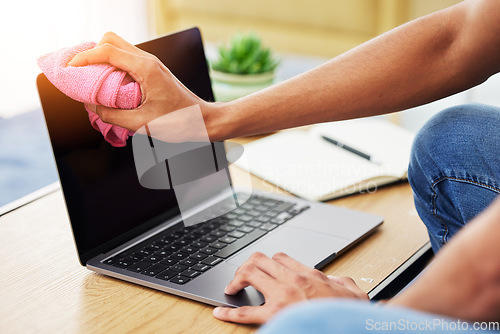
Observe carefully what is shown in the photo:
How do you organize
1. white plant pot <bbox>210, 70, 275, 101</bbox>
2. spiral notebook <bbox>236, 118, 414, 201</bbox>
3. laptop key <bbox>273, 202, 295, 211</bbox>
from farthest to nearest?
1. white plant pot <bbox>210, 70, 275, 101</bbox>
2. spiral notebook <bbox>236, 118, 414, 201</bbox>
3. laptop key <bbox>273, 202, 295, 211</bbox>

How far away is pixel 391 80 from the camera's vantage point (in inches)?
34.0

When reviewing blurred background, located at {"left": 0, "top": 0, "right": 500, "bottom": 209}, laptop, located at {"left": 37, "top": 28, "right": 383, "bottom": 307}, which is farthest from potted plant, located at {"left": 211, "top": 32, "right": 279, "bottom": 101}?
blurred background, located at {"left": 0, "top": 0, "right": 500, "bottom": 209}

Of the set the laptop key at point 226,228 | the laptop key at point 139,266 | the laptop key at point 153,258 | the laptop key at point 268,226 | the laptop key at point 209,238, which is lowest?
the laptop key at point 268,226

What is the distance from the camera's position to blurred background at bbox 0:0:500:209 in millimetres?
2385

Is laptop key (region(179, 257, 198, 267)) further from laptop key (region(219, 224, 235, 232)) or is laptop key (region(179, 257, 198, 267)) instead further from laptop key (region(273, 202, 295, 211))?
laptop key (region(273, 202, 295, 211))

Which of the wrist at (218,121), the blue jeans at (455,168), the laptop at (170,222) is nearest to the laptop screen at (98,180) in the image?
the laptop at (170,222)

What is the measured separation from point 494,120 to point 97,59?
1.82ft

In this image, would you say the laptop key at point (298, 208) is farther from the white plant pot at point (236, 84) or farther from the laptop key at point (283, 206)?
the white plant pot at point (236, 84)

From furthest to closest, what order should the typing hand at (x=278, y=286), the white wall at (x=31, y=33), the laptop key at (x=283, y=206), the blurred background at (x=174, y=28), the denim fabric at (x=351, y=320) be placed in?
the white wall at (x=31, y=33) → the blurred background at (x=174, y=28) → the laptop key at (x=283, y=206) → the typing hand at (x=278, y=286) → the denim fabric at (x=351, y=320)

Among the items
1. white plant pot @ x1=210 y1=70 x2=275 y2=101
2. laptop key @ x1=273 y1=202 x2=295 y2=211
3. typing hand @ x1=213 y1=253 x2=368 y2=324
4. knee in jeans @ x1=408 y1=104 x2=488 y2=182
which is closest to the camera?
typing hand @ x1=213 y1=253 x2=368 y2=324

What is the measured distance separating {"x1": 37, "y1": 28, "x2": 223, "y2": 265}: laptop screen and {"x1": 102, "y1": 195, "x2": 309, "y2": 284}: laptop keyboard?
4 cm

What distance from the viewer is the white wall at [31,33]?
8.28 feet

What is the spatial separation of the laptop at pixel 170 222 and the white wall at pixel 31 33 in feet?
5.96

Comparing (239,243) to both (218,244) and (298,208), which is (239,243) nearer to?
(218,244)
